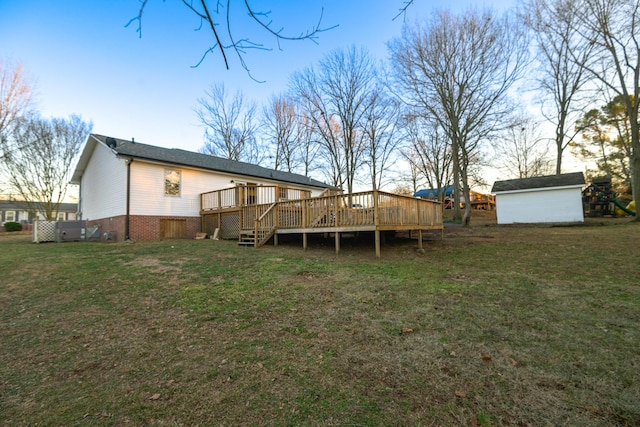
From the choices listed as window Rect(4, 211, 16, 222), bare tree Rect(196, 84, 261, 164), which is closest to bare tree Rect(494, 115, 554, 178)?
bare tree Rect(196, 84, 261, 164)

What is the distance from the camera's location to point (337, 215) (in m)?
9.02

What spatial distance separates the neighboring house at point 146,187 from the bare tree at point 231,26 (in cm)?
1254

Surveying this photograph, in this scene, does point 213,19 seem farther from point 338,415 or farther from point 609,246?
point 609,246

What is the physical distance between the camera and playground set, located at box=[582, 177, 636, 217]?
20.6 metres

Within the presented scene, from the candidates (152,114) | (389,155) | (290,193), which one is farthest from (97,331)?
(389,155)

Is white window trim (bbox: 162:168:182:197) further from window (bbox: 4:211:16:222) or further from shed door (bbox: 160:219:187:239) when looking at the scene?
window (bbox: 4:211:16:222)

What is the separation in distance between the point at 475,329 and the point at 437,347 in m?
0.78

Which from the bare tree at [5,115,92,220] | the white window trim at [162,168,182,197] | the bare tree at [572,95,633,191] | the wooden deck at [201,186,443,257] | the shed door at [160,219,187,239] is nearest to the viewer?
the wooden deck at [201,186,443,257]

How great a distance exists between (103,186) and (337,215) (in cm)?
1328

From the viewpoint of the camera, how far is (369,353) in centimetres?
323

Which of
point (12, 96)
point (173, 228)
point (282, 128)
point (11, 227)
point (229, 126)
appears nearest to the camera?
point (173, 228)

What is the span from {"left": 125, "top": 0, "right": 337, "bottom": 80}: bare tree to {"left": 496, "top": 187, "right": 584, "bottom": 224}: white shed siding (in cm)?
2086

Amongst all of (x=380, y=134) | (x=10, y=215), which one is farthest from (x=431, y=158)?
(x=10, y=215)

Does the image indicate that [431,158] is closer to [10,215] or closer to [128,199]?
[128,199]
